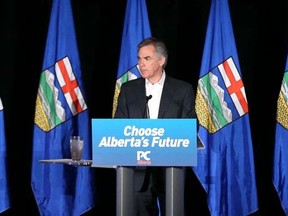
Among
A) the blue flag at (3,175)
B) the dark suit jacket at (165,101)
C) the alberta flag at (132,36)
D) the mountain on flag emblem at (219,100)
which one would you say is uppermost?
the alberta flag at (132,36)

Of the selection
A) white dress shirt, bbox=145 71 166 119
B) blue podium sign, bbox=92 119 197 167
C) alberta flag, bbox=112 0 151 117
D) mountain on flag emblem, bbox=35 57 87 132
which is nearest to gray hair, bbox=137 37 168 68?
white dress shirt, bbox=145 71 166 119

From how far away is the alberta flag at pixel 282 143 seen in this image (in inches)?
203

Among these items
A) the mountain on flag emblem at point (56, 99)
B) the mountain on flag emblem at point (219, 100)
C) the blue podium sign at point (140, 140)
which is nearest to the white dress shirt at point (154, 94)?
the blue podium sign at point (140, 140)

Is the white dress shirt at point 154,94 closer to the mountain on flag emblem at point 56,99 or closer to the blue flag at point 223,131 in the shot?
the blue flag at point 223,131

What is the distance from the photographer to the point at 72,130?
17.3 feet

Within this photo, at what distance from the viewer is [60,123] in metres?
5.24

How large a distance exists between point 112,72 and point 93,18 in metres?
0.52

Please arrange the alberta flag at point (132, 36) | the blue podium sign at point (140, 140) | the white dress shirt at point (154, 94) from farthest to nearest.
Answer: the alberta flag at point (132, 36) → the white dress shirt at point (154, 94) → the blue podium sign at point (140, 140)

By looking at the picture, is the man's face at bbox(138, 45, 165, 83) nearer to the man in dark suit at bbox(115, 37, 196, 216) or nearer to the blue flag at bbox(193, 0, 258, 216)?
the man in dark suit at bbox(115, 37, 196, 216)

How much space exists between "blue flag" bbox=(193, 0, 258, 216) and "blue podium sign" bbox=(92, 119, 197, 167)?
2.23 metres

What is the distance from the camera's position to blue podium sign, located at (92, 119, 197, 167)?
2.98 metres

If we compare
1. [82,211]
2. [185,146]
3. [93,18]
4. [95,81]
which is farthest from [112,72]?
[185,146]

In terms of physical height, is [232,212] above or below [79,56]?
below

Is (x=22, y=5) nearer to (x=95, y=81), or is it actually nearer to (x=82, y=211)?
(x=95, y=81)
